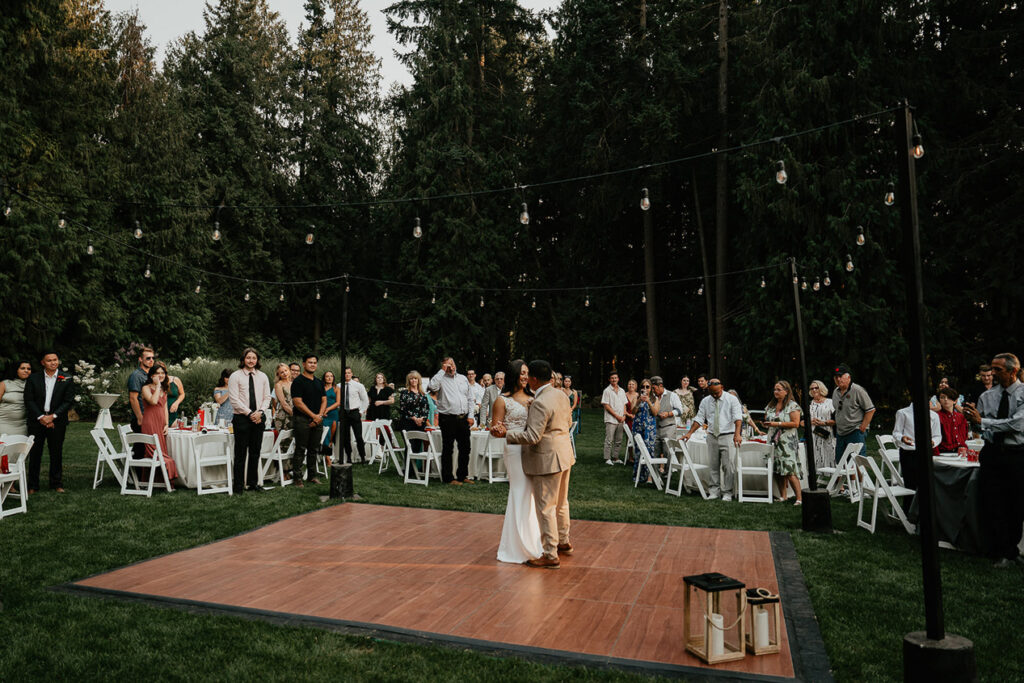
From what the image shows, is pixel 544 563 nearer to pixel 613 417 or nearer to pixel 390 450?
pixel 390 450

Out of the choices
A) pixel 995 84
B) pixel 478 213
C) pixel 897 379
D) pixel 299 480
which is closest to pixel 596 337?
pixel 478 213

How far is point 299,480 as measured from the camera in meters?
9.79

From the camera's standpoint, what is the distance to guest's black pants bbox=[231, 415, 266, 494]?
8875mm

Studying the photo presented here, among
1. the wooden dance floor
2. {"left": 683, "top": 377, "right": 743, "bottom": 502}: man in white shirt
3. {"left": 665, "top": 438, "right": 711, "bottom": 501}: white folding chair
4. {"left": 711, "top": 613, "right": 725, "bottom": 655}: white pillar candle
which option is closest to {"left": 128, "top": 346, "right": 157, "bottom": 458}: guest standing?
the wooden dance floor

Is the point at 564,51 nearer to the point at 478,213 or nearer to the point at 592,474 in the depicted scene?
the point at 478,213

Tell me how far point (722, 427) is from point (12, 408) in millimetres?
8865

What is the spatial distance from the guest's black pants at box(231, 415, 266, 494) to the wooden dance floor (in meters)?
1.90

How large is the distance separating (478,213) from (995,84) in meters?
16.6

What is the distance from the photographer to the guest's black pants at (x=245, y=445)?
8875 millimetres

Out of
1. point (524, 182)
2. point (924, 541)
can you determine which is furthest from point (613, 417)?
point (524, 182)

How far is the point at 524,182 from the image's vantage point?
94.4ft

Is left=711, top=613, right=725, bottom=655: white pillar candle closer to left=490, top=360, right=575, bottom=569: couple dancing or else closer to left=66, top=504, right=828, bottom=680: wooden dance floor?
left=66, top=504, right=828, bottom=680: wooden dance floor

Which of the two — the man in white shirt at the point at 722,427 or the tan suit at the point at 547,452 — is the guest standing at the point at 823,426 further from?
the tan suit at the point at 547,452

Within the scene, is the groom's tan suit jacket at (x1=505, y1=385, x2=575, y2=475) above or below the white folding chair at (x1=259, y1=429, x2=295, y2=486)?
above
